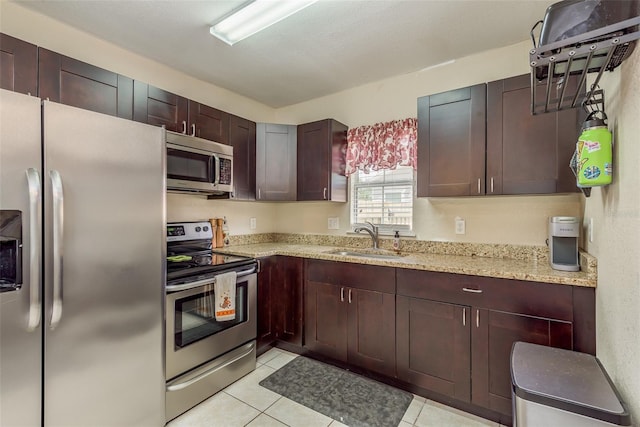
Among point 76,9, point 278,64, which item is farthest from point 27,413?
point 278,64

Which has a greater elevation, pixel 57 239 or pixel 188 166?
pixel 188 166

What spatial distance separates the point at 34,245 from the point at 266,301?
5.41 ft

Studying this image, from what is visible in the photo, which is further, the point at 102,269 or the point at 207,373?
the point at 207,373

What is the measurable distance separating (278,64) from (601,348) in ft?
9.16

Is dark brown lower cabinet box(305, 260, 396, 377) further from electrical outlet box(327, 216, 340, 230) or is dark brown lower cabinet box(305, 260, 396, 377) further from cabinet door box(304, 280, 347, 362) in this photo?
electrical outlet box(327, 216, 340, 230)

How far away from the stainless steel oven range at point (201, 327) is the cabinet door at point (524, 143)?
6.37 ft

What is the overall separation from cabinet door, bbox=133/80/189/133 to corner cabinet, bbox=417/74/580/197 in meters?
1.89

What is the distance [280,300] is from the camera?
8.59 feet

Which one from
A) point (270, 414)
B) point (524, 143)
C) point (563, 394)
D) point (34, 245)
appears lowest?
point (270, 414)

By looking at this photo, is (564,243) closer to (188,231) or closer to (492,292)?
(492,292)

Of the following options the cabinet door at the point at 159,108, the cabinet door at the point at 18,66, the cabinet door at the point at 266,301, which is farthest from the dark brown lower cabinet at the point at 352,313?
the cabinet door at the point at 18,66

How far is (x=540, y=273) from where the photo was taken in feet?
5.35

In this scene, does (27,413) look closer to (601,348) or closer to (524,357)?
(524,357)

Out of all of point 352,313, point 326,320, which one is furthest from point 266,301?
point 352,313
